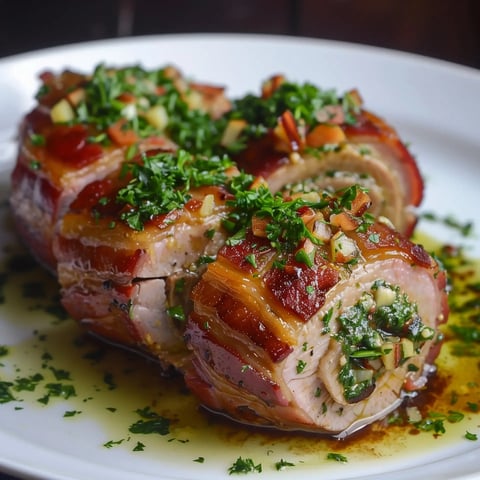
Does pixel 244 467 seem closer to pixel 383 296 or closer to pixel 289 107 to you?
pixel 383 296

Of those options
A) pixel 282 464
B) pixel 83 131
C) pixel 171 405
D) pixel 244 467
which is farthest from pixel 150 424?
pixel 83 131

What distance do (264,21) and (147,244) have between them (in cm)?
609

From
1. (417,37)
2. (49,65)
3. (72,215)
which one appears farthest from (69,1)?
(72,215)

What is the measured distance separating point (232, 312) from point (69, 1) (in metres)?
6.81

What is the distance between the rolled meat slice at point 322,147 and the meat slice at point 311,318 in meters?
0.77

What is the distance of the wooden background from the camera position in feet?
30.3

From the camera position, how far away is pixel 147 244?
13.8ft

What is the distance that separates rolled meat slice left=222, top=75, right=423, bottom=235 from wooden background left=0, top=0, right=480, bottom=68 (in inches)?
167

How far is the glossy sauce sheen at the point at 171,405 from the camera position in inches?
159

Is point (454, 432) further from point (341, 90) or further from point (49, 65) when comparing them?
point (49, 65)

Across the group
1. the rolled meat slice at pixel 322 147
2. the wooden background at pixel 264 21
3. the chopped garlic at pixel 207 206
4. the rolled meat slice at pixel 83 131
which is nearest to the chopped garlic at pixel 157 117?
the rolled meat slice at pixel 83 131

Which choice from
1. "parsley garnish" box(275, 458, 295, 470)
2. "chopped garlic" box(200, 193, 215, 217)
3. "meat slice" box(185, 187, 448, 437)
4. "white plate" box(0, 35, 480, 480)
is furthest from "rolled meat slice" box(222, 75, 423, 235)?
"parsley garnish" box(275, 458, 295, 470)

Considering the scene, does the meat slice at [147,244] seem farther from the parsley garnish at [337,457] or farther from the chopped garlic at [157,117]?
the parsley garnish at [337,457]

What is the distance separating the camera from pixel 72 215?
4.55 meters
